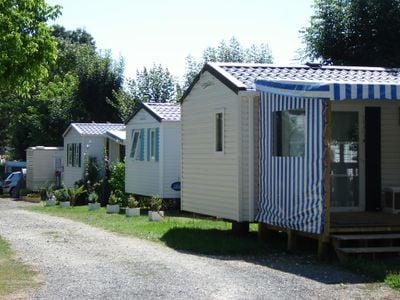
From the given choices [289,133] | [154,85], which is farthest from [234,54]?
[289,133]

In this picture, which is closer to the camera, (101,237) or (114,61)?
(101,237)

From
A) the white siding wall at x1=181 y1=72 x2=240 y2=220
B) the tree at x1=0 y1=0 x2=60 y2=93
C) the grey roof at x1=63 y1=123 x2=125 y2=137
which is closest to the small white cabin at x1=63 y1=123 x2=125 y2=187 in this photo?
the grey roof at x1=63 y1=123 x2=125 y2=137

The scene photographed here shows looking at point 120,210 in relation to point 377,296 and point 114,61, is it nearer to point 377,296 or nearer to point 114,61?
point 377,296

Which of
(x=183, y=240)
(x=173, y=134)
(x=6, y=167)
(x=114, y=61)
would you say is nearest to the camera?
(x=183, y=240)

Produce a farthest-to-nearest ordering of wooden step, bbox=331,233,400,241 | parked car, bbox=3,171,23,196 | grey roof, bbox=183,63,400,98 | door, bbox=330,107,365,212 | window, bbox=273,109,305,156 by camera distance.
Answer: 1. parked car, bbox=3,171,23,196
2. grey roof, bbox=183,63,400,98
3. door, bbox=330,107,365,212
4. window, bbox=273,109,305,156
5. wooden step, bbox=331,233,400,241

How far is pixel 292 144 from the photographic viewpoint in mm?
12500

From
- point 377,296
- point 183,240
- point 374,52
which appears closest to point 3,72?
point 183,240

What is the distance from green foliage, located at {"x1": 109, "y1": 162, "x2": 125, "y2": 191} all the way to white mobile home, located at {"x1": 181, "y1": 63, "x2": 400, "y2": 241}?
9907 millimetres

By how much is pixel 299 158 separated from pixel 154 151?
11100 mm

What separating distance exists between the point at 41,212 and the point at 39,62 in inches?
513

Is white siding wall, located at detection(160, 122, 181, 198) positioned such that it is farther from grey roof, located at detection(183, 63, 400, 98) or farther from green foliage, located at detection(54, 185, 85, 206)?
grey roof, located at detection(183, 63, 400, 98)

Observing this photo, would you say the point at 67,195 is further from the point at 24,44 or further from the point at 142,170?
the point at 24,44

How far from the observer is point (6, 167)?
44.7 meters

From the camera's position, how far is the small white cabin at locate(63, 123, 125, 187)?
1161 inches
